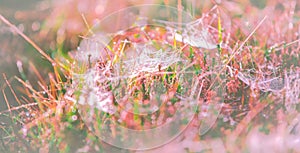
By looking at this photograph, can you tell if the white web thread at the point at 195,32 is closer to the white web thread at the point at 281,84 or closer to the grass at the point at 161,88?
the grass at the point at 161,88

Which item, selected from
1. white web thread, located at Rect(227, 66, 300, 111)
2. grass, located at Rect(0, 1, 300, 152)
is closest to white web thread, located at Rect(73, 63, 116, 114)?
grass, located at Rect(0, 1, 300, 152)

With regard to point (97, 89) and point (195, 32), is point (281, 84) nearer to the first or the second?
point (195, 32)

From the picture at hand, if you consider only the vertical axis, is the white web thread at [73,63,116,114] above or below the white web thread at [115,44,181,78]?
below

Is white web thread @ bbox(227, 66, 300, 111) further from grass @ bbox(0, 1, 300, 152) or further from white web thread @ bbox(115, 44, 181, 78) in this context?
white web thread @ bbox(115, 44, 181, 78)

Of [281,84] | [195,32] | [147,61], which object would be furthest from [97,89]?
[281,84]

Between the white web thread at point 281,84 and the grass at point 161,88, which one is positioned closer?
the grass at point 161,88

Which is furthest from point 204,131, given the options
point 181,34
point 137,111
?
point 181,34

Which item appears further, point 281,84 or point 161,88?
A: point 281,84

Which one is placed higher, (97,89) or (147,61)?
(147,61)

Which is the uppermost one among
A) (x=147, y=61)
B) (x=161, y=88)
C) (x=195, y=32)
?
(x=195, y=32)

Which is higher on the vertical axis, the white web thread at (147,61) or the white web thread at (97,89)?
the white web thread at (147,61)

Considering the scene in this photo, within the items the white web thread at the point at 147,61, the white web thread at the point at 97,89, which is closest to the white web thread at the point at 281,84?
the white web thread at the point at 147,61
